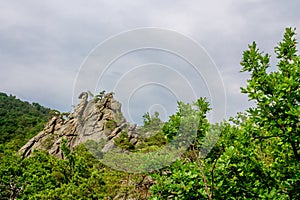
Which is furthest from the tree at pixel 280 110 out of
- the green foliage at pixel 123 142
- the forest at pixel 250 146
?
the green foliage at pixel 123 142

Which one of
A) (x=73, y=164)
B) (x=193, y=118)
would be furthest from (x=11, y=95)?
(x=193, y=118)

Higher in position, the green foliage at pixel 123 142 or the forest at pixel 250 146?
the green foliage at pixel 123 142

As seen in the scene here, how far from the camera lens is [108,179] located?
1305cm

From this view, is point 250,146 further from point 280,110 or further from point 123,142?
point 123,142

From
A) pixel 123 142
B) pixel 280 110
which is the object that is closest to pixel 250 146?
pixel 280 110

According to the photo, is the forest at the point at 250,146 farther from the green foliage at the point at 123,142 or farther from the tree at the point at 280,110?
the green foliage at the point at 123,142

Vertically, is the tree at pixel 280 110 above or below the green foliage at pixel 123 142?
below

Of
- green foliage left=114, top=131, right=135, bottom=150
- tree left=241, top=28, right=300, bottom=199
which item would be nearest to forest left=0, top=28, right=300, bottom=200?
tree left=241, top=28, right=300, bottom=199

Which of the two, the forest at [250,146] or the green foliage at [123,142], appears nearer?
the forest at [250,146]

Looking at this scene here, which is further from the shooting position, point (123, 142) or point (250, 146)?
point (123, 142)

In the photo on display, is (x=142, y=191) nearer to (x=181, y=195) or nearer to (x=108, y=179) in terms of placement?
(x=108, y=179)

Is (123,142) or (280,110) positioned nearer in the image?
(280,110)

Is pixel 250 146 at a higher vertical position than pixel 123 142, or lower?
lower

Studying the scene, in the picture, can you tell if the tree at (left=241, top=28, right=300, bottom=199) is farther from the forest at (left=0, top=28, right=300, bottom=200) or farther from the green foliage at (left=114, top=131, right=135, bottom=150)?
the green foliage at (left=114, top=131, right=135, bottom=150)
